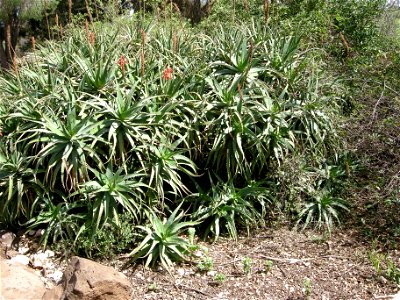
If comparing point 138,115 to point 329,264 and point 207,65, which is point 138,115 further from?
point 329,264

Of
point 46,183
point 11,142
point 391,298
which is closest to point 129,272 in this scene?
point 46,183

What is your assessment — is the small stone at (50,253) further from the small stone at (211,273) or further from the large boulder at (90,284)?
the small stone at (211,273)

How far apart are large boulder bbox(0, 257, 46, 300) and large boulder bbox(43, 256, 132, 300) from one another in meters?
0.14

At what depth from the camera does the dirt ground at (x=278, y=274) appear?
4.86 meters

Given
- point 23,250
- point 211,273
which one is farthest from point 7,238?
point 211,273

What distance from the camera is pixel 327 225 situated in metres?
5.87

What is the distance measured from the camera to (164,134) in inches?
226

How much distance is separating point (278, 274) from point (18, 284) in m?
2.36

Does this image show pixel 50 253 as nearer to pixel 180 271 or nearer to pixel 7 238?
pixel 7 238

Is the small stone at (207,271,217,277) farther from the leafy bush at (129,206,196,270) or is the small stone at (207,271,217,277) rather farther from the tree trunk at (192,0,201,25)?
the tree trunk at (192,0,201,25)

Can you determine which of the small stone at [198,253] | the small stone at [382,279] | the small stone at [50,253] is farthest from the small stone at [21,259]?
the small stone at [382,279]

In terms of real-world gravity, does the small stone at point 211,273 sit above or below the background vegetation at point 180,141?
below

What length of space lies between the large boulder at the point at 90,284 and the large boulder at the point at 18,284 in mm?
144

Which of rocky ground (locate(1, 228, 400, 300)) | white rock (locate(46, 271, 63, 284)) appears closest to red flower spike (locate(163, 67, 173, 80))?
rocky ground (locate(1, 228, 400, 300))
